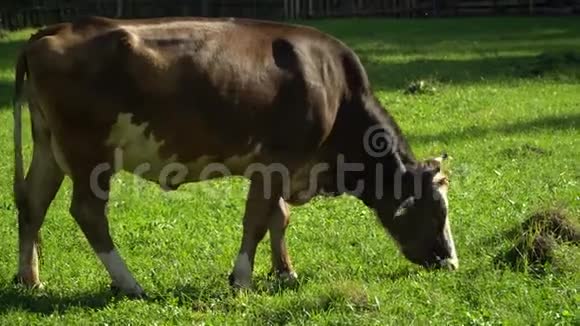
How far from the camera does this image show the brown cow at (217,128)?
743cm

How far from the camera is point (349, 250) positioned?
886cm

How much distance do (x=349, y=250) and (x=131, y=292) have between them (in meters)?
2.03

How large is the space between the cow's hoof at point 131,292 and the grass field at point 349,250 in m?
0.05

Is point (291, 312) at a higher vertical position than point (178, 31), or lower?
lower

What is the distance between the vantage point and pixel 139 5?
3588cm

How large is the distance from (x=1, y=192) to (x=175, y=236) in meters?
2.76

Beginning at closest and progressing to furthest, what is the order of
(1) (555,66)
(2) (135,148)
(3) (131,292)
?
(3) (131,292) → (2) (135,148) → (1) (555,66)

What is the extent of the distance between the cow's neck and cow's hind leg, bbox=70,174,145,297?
176 cm

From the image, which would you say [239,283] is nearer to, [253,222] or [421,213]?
[253,222]

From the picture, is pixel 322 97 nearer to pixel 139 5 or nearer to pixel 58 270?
pixel 58 270

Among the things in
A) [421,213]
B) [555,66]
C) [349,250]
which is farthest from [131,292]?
[555,66]

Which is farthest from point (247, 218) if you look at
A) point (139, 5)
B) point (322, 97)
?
point (139, 5)

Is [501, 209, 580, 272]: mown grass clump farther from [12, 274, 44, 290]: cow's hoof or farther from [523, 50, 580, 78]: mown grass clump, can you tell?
[523, 50, 580, 78]: mown grass clump

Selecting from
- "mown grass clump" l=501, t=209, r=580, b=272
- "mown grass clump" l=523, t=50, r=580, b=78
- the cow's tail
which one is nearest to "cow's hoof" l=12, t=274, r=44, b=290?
the cow's tail
